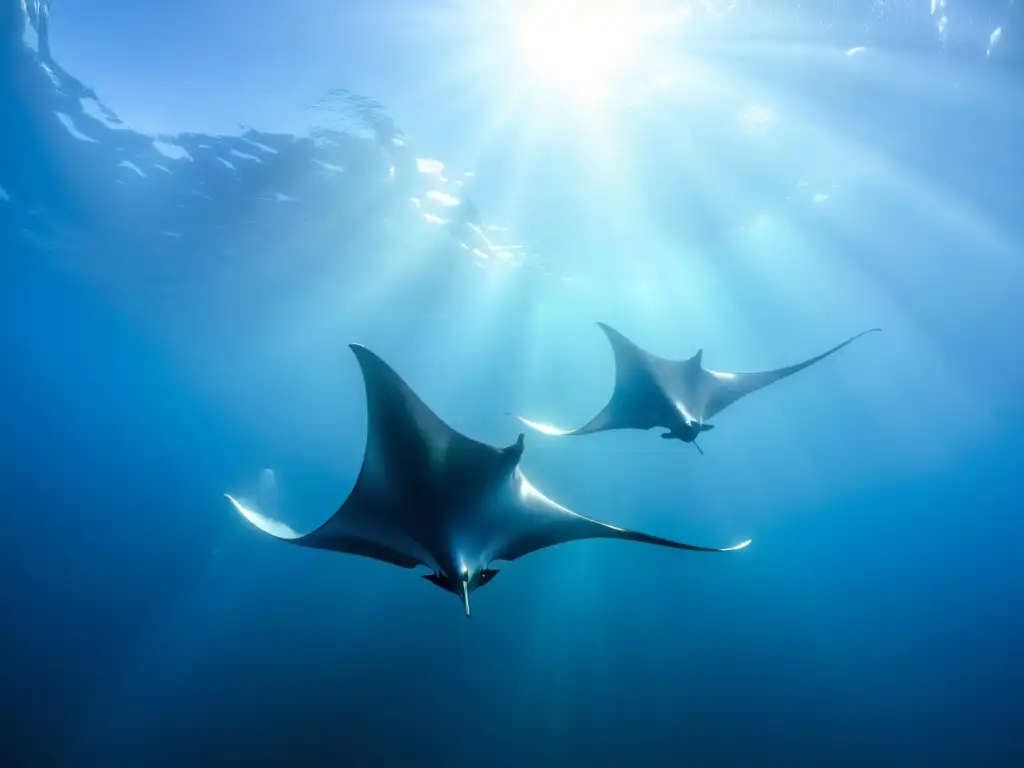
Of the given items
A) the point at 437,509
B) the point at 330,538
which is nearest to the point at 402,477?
the point at 437,509

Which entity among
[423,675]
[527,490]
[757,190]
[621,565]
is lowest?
[527,490]

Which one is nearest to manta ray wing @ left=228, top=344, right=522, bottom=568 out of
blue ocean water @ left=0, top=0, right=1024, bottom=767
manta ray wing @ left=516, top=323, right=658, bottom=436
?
manta ray wing @ left=516, top=323, right=658, bottom=436

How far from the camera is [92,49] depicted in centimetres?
1269

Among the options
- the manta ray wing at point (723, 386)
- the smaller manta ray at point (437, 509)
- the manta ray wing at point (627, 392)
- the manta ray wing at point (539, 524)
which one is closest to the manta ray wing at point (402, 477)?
the smaller manta ray at point (437, 509)

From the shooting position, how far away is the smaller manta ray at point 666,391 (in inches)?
243

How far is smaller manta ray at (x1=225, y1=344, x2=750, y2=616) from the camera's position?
3.17 meters

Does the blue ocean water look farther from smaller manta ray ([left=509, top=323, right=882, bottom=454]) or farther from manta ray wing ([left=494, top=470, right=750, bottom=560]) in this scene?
manta ray wing ([left=494, top=470, right=750, bottom=560])

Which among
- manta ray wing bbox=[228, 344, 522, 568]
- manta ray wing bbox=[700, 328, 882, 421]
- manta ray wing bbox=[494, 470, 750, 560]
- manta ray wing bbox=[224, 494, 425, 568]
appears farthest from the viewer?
manta ray wing bbox=[700, 328, 882, 421]

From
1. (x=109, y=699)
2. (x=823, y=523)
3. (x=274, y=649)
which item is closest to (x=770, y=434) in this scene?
(x=823, y=523)

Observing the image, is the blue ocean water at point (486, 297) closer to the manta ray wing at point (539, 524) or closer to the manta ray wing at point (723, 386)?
the manta ray wing at point (723, 386)

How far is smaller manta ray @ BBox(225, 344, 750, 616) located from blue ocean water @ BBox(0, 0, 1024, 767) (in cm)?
1171

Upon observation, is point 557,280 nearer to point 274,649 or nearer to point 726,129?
point 726,129

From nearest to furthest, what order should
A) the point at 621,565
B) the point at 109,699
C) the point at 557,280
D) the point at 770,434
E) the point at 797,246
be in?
the point at 109,699, the point at 797,246, the point at 557,280, the point at 621,565, the point at 770,434

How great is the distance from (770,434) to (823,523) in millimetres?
19993
